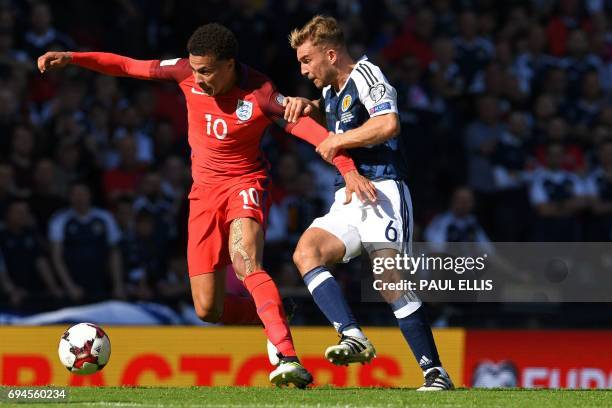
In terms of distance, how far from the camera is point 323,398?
24.0ft

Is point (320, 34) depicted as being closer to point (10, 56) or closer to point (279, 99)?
point (279, 99)

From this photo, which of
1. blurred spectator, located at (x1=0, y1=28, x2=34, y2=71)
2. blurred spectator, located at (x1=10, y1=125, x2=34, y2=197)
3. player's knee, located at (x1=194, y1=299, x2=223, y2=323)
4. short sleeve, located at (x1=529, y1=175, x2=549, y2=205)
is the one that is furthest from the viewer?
short sleeve, located at (x1=529, y1=175, x2=549, y2=205)

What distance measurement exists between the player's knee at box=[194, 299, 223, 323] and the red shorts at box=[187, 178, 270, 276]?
206mm

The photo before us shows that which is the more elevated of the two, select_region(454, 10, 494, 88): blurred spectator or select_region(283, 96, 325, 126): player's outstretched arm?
select_region(454, 10, 494, 88): blurred spectator

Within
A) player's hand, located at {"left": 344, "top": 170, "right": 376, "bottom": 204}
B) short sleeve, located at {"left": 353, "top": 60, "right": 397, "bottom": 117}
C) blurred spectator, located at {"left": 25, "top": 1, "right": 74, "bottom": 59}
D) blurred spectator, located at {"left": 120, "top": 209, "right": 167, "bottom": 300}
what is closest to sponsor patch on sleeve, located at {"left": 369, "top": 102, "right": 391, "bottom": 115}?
short sleeve, located at {"left": 353, "top": 60, "right": 397, "bottom": 117}

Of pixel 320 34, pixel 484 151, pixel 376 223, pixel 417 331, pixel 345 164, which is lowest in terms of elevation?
pixel 417 331

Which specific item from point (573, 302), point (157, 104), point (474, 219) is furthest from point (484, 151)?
point (157, 104)

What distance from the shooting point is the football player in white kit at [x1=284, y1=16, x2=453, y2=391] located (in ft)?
25.1

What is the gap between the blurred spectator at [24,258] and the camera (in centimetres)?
1148

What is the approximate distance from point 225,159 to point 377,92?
1192 mm

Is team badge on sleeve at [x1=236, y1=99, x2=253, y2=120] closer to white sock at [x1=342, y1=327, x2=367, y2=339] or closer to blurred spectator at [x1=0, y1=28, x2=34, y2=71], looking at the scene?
white sock at [x1=342, y1=327, x2=367, y2=339]

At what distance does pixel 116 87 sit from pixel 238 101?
5.80 m

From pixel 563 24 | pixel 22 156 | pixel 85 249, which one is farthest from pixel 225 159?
pixel 563 24

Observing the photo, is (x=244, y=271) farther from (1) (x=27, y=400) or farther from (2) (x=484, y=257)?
(2) (x=484, y=257)
